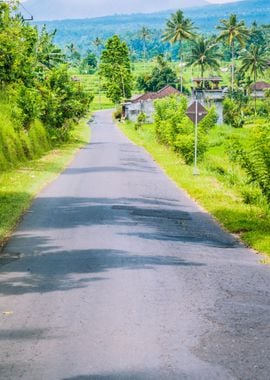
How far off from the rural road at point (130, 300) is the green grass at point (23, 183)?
0.56 metres

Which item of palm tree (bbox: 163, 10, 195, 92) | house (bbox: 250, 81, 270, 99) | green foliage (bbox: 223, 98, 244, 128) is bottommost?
green foliage (bbox: 223, 98, 244, 128)

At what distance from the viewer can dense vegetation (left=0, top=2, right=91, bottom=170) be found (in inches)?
846

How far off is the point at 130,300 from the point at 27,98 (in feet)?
107

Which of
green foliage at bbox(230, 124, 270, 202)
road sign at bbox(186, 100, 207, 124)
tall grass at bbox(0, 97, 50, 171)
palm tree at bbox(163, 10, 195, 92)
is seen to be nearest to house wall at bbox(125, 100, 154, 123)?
palm tree at bbox(163, 10, 195, 92)

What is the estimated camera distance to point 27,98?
134 ft

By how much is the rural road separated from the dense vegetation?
6.06 m

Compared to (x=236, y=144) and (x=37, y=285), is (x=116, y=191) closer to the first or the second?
(x=236, y=144)

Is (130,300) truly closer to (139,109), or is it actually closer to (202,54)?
(139,109)

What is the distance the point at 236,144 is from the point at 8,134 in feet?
53.9

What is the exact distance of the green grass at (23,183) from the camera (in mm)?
17734

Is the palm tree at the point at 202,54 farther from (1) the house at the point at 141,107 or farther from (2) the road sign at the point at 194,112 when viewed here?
(2) the road sign at the point at 194,112

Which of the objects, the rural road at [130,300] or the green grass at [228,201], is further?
the green grass at [228,201]

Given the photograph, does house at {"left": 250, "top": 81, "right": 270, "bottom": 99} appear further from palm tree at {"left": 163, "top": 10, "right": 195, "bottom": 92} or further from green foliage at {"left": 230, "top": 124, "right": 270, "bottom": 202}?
green foliage at {"left": 230, "top": 124, "right": 270, "bottom": 202}

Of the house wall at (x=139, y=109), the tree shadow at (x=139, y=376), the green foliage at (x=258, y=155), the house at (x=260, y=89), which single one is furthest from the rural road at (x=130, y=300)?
the house at (x=260, y=89)
